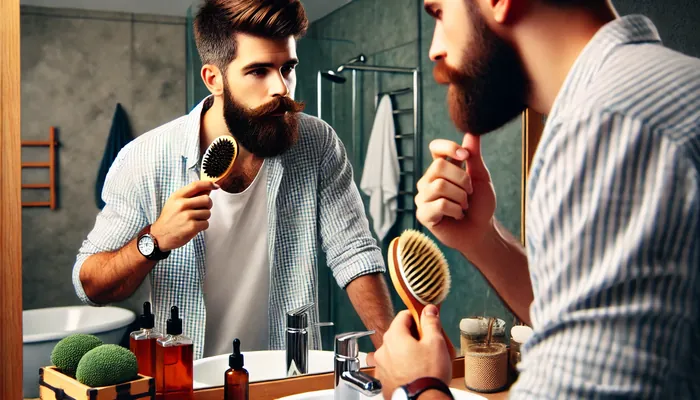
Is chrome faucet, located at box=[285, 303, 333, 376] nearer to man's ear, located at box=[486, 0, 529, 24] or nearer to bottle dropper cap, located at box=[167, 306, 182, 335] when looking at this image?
bottle dropper cap, located at box=[167, 306, 182, 335]

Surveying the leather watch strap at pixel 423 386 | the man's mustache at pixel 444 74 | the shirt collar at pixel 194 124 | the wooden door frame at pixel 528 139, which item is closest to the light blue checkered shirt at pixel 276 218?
the shirt collar at pixel 194 124

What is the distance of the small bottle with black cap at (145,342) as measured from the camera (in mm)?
1194

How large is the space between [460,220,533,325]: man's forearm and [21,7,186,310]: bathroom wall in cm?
61

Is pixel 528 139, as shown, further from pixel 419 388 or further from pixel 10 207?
pixel 10 207

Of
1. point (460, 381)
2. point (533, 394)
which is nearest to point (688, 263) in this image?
point (533, 394)

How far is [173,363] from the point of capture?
1209mm

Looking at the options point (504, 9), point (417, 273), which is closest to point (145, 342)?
point (417, 273)

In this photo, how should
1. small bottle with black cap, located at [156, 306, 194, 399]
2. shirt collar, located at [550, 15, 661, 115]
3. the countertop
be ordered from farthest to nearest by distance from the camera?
the countertop < small bottle with black cap, located at [156, 306, 194, 399] < shirt collar, located at [550, 15, 661, 115]

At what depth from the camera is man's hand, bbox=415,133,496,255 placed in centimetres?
110

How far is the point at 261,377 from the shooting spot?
130cm

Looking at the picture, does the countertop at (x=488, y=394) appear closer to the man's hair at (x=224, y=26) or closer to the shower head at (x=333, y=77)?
the shower head at (x=333, y=77)

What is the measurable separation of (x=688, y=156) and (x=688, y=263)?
0.31 ft

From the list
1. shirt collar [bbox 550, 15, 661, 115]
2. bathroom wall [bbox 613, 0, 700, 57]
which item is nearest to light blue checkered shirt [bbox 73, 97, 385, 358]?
shirt collar [bbox 550, 15, 661, 115]

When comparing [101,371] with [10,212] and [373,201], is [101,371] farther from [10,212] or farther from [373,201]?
[373,201]
